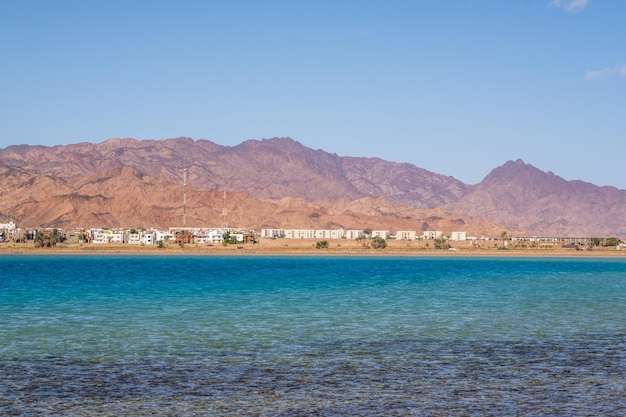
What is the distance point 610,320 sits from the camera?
135 ft

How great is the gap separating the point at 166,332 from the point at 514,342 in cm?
1365

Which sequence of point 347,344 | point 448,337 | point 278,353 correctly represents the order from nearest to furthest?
point 278,353 < point 347,344 < point 448,337

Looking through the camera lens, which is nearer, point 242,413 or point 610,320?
point 242,413

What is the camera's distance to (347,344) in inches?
1221

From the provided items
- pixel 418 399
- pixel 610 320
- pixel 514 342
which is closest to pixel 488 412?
pixel 418 399

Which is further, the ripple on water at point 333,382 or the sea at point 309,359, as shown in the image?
the sea at point 309,359

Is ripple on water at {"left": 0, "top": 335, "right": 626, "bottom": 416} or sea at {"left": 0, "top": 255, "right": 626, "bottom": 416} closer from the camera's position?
ripple on water at {"left": 0, "top": 335, "right": 626, "bottom": 416}

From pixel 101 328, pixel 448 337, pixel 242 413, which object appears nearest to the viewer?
pixel 242 413

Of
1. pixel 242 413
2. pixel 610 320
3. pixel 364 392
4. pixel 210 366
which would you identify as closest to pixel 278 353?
pixel 210 366

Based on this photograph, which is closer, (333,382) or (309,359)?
(333,382)

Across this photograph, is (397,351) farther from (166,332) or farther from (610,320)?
(610,320)

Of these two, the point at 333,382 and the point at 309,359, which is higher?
the point at 309,359

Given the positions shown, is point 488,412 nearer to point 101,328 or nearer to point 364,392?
point 364,392

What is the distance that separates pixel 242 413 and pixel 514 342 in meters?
15.8
